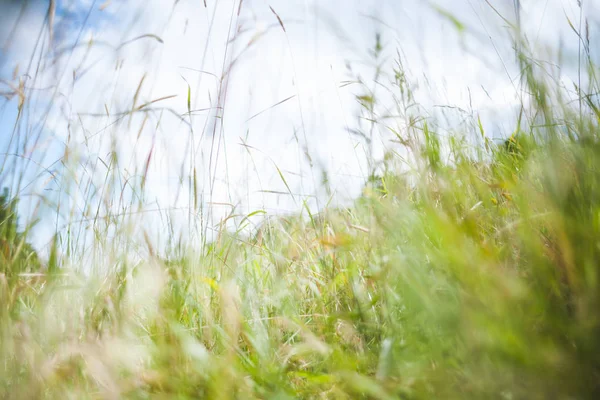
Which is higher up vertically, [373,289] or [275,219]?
[275,219]

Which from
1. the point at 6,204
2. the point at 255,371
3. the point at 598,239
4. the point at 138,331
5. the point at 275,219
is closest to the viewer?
the point at 598,239

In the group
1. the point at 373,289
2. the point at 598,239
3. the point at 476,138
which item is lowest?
the point at 373,289

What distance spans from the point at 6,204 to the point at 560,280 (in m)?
1.54

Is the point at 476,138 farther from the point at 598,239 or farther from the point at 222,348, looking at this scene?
the point at 222,348

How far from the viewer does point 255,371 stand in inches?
26.7

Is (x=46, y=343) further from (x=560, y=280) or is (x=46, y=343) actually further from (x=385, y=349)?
(x=560, y=280)

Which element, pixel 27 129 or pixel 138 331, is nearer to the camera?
pixel 138 331

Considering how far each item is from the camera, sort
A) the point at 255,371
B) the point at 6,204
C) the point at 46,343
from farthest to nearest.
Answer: the point at 6,204 < the point at 46,343 < the point at 255,371

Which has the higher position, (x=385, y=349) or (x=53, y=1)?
(x=53, y=1)

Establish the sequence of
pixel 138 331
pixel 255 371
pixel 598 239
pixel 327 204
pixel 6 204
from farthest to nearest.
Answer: pixel 327 204
pixel 6 204
pixel 138 331
pixel 255 371
pixel 598 239

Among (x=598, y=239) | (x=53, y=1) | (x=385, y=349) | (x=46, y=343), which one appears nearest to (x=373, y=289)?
(x=385, y=349)

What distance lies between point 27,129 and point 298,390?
1.27 meters

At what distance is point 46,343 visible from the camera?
2.98 feet

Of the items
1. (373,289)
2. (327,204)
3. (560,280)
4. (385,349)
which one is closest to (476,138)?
(327,204)
